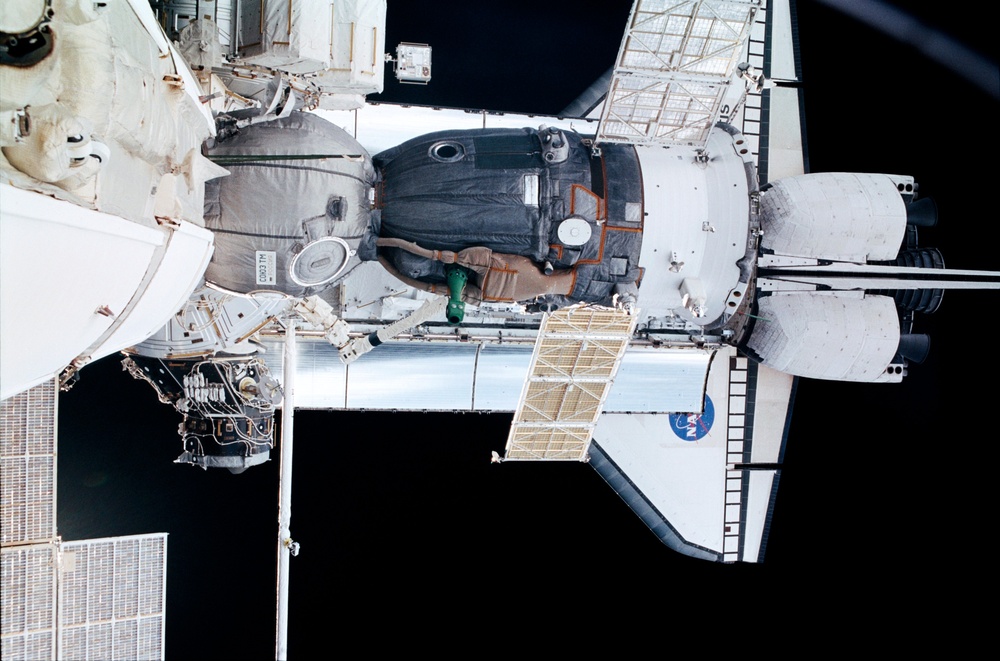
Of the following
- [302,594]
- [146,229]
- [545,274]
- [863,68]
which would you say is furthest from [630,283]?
[302,594]

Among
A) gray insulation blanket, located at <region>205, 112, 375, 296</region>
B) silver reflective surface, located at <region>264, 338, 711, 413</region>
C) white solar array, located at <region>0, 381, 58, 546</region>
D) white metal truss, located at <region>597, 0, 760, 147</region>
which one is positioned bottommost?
white solar array, located at <region>0, 381, 58, 546</region>

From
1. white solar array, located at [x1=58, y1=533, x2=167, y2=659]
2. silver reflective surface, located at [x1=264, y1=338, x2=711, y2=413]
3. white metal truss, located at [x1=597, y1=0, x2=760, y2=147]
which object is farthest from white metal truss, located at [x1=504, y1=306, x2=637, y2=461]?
white solar array, located at [x1=58, y1=533, x2=167, y2=659]

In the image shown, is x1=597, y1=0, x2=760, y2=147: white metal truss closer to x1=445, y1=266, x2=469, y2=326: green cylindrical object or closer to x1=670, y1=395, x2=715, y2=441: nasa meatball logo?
x1=445, y1=266, x2=469, y2=326: green cylindrical object

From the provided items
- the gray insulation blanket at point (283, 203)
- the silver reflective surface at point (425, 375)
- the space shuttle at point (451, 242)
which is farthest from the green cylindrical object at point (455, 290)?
the silver reflective surface at point (425, 375)

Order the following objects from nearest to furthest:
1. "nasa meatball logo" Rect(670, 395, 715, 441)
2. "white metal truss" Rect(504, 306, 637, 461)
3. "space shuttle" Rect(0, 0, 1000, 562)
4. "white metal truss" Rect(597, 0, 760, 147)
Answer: "space shuttle" Rect(0, 0, 1000, 562), "white metal truss" Rect(597, 0, 760, 147), "white metal truss" Rect(504, 306, 637, 461), "nasa meatball logo" Rect(670, 395, 715, 441)

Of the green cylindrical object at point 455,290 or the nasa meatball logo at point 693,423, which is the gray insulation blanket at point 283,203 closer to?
the green cylindrical object at point 455,290

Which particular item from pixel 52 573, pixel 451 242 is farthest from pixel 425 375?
pixel 52 573

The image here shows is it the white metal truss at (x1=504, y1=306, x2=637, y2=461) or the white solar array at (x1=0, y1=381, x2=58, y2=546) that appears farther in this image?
the white solar array at (x1=0, y1=381, x2=58, y2=546)
